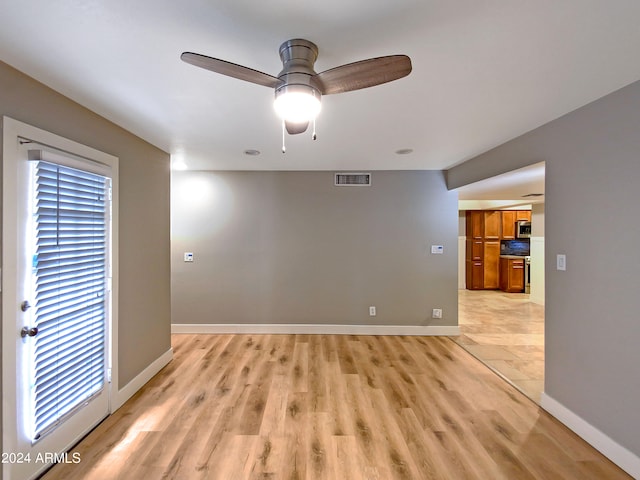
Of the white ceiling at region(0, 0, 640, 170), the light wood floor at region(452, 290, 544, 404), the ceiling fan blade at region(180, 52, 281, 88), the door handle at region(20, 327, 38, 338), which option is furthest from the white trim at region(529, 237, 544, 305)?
the door handle at region(20, 327, 38, 338)

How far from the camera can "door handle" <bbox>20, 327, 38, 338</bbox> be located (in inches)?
63.2

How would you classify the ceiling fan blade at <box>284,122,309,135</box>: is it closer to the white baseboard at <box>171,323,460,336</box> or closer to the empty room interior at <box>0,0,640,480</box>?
the empty room interior at <box>0,0,640,480</box>

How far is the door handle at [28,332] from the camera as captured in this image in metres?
1.61

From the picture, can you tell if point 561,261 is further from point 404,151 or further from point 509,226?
point 509,226

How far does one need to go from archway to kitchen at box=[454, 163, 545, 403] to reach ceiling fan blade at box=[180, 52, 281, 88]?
254cm

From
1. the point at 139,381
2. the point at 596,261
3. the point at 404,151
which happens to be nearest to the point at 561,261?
the point at 596,261

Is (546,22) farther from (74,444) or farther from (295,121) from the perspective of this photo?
(74,444)

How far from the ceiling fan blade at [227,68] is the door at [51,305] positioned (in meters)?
1.28

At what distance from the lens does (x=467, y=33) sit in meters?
1.31

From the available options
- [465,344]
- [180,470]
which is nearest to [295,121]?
[180,470]

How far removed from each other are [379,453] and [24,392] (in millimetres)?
2193

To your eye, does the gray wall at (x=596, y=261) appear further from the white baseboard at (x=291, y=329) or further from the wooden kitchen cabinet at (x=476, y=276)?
the wooden kitchen cabinet at (x=476, y=276)

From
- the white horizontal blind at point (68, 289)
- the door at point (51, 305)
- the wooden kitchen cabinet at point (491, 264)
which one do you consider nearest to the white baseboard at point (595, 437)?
the door at point (51, 305)

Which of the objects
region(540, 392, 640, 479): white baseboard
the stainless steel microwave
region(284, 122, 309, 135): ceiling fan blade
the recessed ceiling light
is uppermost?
the recessed ceiling light
